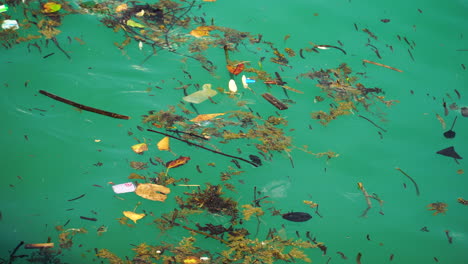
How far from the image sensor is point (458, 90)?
9.70ft

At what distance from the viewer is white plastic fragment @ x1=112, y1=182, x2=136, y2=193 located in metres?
2.14

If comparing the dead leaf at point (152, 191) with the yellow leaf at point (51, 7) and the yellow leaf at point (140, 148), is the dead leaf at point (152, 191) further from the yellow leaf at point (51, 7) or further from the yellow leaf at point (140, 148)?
the yellow leaf at point (51, 7)

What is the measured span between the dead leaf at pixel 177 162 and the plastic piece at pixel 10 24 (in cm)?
139

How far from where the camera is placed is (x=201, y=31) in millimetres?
3053

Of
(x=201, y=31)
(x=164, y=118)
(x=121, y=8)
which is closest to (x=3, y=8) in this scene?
(x=121, y=8)

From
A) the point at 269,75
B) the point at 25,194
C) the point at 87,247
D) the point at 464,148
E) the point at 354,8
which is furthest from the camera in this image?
the point at 354,8

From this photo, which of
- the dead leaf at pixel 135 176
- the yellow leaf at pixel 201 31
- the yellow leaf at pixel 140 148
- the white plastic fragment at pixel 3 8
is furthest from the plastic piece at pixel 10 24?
the dead leaf at pixel 135 176

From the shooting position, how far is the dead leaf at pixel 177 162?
227 centimetres

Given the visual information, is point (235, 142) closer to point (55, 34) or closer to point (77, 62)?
point (77, 62)

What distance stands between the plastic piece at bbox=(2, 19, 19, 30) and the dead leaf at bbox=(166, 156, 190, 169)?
1.39m

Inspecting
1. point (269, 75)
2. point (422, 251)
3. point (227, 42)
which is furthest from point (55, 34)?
point (422, 251)

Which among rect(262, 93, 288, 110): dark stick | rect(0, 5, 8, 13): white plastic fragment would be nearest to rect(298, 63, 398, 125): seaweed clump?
rect(262, 93, 288, 110): dark stick

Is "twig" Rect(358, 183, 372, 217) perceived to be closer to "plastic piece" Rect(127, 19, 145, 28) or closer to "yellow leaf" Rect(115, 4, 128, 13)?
"plastic piece" Rect(127, 19, 145, 28)

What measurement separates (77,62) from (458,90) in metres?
2.35
